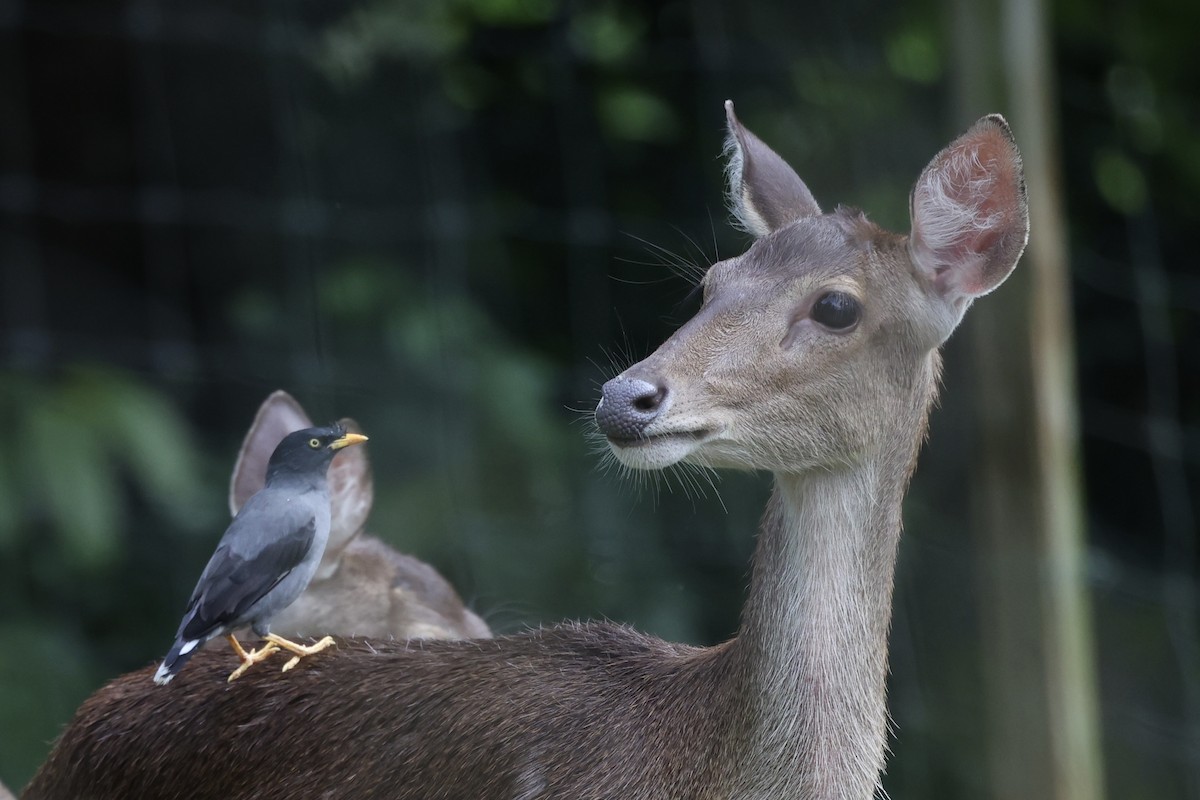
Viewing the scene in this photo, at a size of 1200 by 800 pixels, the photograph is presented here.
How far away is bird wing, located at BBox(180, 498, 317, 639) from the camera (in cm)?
226

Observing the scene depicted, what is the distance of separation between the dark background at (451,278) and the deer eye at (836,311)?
Result: 2.12 meters

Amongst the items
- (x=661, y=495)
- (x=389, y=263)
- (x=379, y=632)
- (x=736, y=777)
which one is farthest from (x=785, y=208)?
(x=389, y=263)

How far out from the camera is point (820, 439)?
7.61 feet

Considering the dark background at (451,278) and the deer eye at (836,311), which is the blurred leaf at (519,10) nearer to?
the dark background at (451,278)

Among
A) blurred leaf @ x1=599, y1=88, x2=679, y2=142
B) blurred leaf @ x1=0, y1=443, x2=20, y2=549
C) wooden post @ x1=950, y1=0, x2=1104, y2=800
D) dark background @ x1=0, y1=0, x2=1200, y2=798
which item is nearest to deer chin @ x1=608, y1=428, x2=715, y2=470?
wooden post @ x1=950, y1=0, x2=1104, y2=800

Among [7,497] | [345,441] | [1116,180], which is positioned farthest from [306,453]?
[1116,180]

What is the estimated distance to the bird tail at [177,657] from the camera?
2.20 metres

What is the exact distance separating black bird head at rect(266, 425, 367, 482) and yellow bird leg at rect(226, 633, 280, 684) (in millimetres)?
240

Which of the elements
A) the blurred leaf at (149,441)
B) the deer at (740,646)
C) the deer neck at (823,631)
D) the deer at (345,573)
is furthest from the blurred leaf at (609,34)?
the deer neck at (823,631)

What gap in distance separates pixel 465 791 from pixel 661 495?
2.74 metres

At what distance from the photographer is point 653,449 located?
7.16 ft

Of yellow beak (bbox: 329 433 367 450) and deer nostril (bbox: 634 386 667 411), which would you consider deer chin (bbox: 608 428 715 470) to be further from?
yellow beak (bbox: 329 433 367 450)

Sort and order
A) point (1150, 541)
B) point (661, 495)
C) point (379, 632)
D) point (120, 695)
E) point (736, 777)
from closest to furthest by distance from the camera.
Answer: point (736, 777), point (120, 695), point (379, 632), point (661, 495), point (1150, 541)

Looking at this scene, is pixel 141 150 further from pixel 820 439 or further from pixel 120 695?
pixel 820 439
